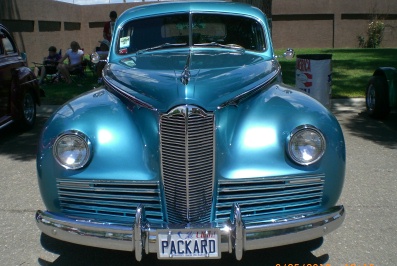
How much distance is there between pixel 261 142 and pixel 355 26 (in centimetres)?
2723

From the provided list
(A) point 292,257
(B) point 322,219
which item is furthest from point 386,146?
(B) point 322,219

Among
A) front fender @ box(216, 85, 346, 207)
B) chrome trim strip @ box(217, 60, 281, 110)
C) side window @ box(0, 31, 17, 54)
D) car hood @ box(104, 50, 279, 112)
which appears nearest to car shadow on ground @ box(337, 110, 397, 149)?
car hood @ box(104, 50, 279, 112)

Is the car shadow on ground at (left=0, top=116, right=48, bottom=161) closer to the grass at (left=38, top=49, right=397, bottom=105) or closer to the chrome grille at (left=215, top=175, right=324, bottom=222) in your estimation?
the grass at (left=38, top=49, right=397, bottom=105)

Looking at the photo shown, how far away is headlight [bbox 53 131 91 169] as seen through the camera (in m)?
3.32

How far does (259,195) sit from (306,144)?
46 cm

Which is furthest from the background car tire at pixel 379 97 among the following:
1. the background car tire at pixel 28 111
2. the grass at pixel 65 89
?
the grass at pixel 65 89

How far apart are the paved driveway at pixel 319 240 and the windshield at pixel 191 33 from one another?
180 cm

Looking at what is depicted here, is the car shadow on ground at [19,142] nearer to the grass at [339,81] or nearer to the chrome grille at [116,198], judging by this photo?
the grass at [339,81]

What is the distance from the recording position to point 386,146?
7.01m

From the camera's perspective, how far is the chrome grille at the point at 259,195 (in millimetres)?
3260

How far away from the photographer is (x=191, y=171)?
3256 millimetres

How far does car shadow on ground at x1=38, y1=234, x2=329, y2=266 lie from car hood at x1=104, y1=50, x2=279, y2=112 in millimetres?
1208

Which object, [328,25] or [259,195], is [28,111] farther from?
[328,25]

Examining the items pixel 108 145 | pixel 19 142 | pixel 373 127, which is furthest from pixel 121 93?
pixel 373 127
